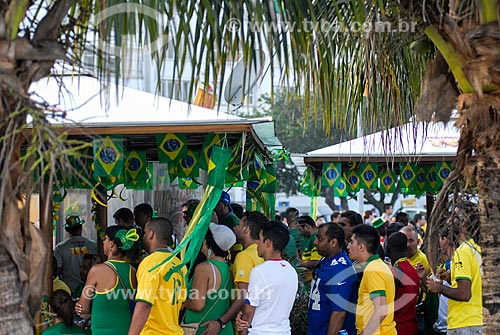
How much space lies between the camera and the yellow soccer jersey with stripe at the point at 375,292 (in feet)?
21.3

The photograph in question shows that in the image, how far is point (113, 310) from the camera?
6078 millimetres

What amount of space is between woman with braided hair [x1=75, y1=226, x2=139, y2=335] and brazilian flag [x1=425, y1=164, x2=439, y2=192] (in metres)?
6.78


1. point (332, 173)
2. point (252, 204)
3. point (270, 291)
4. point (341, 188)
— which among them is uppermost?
point (332, 173)

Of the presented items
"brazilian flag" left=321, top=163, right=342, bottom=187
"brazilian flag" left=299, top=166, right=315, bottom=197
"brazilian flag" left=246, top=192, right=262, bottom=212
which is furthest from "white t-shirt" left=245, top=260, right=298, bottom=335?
"brazilian flag" left=299, top=166, right=315, bottom=197

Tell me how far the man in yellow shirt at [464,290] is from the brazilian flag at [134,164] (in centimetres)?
372

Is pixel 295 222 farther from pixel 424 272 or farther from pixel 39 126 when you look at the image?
pixel 39 126

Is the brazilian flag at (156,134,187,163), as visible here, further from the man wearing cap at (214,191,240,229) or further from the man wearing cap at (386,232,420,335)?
the man wearing cap at (386,232,420,335)

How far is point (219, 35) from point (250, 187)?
5.38 m

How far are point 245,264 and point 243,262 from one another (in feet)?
0.09

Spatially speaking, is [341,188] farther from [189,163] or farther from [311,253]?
[189,163]

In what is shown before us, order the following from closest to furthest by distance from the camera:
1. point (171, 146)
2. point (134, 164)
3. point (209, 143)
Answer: point (209, 143) → point (171, 146) → point (134, 164)

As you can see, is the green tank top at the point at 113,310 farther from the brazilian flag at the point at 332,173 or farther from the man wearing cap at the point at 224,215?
the brazilian flag at the point at 332,173

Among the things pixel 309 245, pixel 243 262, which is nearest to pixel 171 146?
pixel 243 262

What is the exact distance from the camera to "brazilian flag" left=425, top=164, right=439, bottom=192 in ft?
38.9
